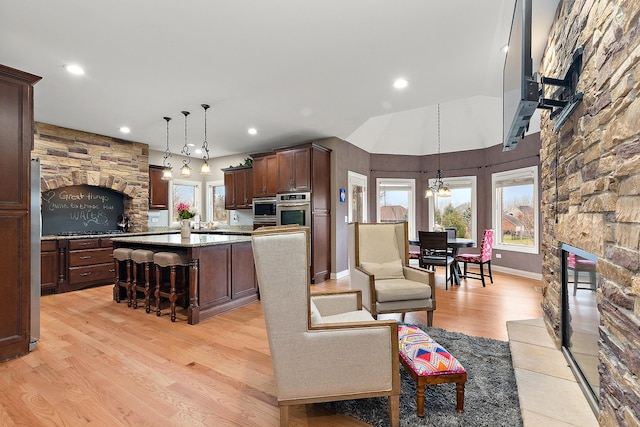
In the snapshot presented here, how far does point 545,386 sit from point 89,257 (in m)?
6.11

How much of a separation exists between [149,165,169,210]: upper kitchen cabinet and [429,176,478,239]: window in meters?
6.07

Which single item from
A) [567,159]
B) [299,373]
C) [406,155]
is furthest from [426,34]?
[406,155]

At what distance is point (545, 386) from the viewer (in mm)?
1710

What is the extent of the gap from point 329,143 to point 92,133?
14.1 feet

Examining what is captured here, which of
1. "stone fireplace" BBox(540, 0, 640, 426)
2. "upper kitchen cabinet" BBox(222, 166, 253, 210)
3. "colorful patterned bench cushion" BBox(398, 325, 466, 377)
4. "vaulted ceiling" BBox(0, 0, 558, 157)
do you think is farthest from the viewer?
"upper kitchen cabinet" BBox(222, 166, 253, 210)

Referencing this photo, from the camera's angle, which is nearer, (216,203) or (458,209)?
(458,209)

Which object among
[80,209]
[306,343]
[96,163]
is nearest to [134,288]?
[80,209]

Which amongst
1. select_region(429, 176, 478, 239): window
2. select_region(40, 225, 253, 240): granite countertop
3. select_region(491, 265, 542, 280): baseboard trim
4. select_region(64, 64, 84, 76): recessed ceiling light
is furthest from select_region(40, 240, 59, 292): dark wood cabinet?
select_region(491, 265, 542, 280): baseboard trim

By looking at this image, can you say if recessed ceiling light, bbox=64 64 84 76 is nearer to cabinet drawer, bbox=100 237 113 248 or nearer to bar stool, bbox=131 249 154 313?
bar stool, bbox=131 249 154 313

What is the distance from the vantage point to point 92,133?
5.41 meters

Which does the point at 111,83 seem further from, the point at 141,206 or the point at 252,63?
the point at 141,206

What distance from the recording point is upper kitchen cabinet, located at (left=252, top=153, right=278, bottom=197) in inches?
232

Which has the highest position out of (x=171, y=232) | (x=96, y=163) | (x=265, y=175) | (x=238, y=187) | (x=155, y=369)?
(x=96, y=163)

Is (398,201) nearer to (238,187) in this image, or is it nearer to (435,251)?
(435,251)
